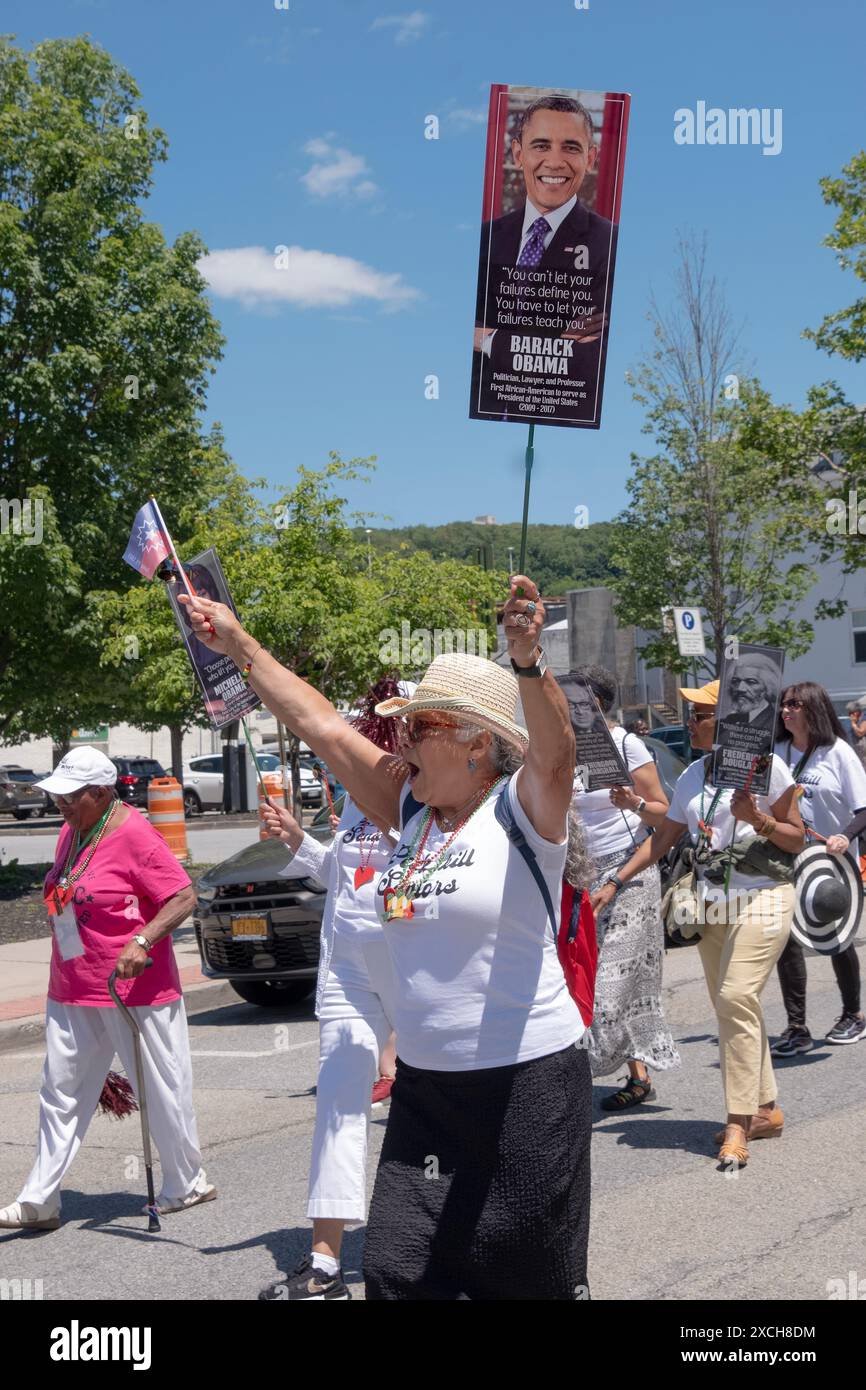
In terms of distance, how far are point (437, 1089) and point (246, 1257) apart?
2437 millimetres

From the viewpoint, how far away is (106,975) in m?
5.72

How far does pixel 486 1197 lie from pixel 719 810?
379cm

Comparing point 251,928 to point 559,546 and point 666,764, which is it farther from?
point 559,546

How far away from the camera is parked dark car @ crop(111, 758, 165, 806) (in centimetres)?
3972

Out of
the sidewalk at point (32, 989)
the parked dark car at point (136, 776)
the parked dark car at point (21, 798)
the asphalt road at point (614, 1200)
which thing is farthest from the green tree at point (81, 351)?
the parked dark car at point (21, 798)

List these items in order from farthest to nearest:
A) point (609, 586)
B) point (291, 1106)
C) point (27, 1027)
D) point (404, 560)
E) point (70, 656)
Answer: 1. point (609, 586)
2. point (70, 656)
3. point (404, 560)
4. point (27, 1027)
5. point (291, 1106)

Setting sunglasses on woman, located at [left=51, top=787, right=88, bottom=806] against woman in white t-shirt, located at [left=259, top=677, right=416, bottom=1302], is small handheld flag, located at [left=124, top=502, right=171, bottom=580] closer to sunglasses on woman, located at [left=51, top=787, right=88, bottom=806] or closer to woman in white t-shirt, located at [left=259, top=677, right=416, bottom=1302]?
woman in white t-shirt, located at [left=259, top=677, right=416, bottom=1302]

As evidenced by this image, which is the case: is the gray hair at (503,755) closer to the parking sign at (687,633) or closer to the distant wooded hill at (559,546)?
the parking sign at (687,633)

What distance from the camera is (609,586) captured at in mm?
32125

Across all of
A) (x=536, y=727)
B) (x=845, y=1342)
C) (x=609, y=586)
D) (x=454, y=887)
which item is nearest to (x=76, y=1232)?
(x=845, y=1342)

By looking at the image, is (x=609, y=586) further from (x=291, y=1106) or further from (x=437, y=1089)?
(x=437, y=1089)

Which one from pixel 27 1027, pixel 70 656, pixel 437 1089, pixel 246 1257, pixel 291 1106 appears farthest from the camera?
pixel 70 656

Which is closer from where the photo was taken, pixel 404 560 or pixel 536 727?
pixel 536 727

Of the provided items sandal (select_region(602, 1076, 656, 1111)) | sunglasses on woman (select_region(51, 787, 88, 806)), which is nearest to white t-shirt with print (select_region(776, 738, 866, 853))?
sandal (select_region(602, 1076, 656, 1111))
